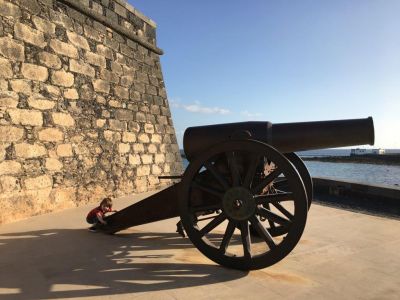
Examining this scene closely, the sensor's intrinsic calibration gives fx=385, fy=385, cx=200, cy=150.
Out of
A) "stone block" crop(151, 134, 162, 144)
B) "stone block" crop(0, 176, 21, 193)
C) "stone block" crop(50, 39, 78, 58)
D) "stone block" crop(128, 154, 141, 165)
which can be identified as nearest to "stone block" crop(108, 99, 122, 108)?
"stone block" crop(128, 154, 141, 165)

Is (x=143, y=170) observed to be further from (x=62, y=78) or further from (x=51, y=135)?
(x=62, y=78)

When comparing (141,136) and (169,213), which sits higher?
(141,136)

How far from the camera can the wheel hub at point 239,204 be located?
11.0 feet

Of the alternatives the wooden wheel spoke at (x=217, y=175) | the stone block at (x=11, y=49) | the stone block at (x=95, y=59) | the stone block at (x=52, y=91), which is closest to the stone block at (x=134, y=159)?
the stone block at (x=95, y=59)

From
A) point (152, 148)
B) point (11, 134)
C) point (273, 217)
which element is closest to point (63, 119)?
point (11, 134)

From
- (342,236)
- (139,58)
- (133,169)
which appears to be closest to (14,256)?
(342,236)

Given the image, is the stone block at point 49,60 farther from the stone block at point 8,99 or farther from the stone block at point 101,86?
the stone block at point 101,86

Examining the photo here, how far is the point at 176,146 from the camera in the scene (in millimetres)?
9852

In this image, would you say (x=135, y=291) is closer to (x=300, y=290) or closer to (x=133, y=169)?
(x=300, y=290)

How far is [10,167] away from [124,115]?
3046 millimetres

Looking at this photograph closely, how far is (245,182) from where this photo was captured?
3.41 meters

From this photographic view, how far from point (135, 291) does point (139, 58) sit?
7.02 metres

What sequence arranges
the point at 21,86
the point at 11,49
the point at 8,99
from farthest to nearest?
the point at 21,86 < the point at 11,49 < the point at 8,99

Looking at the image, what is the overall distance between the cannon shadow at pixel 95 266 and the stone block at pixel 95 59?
3.67m
